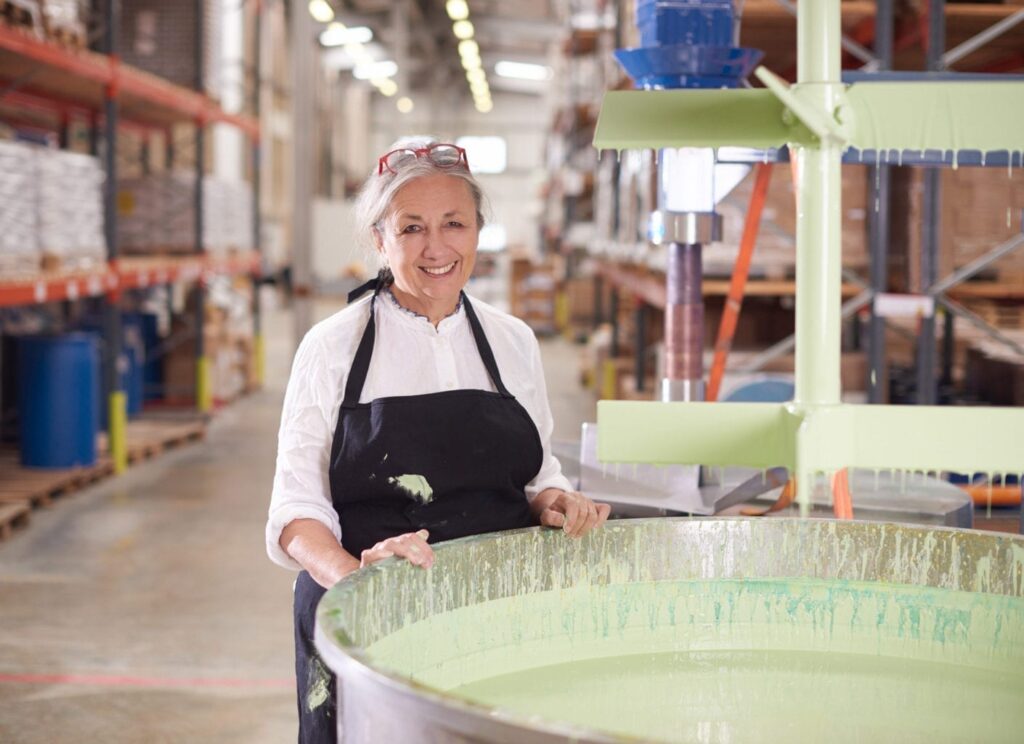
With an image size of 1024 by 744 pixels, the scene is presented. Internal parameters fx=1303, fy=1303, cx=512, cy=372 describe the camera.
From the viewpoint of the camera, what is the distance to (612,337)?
1279 cm

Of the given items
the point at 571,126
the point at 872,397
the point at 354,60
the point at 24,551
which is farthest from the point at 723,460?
A: the point at 354,60

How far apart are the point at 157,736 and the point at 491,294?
23284 mm

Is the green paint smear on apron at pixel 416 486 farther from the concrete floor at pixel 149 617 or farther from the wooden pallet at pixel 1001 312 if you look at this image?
the wooden pallet at pixel 1001 312

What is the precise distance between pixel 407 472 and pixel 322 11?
2243 centimetres

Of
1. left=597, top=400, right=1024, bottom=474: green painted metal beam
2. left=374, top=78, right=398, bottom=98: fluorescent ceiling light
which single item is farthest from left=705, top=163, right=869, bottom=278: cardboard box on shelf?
left=374, top=78, right=398, bottom=98: fluorescent ceiling light

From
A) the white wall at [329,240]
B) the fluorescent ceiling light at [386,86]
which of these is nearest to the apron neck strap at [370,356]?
the white wall at [329,240]

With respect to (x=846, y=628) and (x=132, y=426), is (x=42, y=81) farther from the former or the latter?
(x=846, y=628)

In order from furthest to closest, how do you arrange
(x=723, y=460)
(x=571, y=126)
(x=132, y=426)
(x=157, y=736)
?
(x=571, y=126)
(x=132, y=426)
(x=157, y=736)
(x=723, y=460)

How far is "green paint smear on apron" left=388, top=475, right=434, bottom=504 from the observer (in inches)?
97.0

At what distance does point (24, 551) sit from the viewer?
673cm

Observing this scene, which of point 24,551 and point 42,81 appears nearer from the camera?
point 24,551

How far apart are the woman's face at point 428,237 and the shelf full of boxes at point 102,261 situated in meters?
4.64

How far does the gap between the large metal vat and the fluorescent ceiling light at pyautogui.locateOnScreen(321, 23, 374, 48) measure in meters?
27.4

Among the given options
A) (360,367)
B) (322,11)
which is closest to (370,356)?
(360,367)
